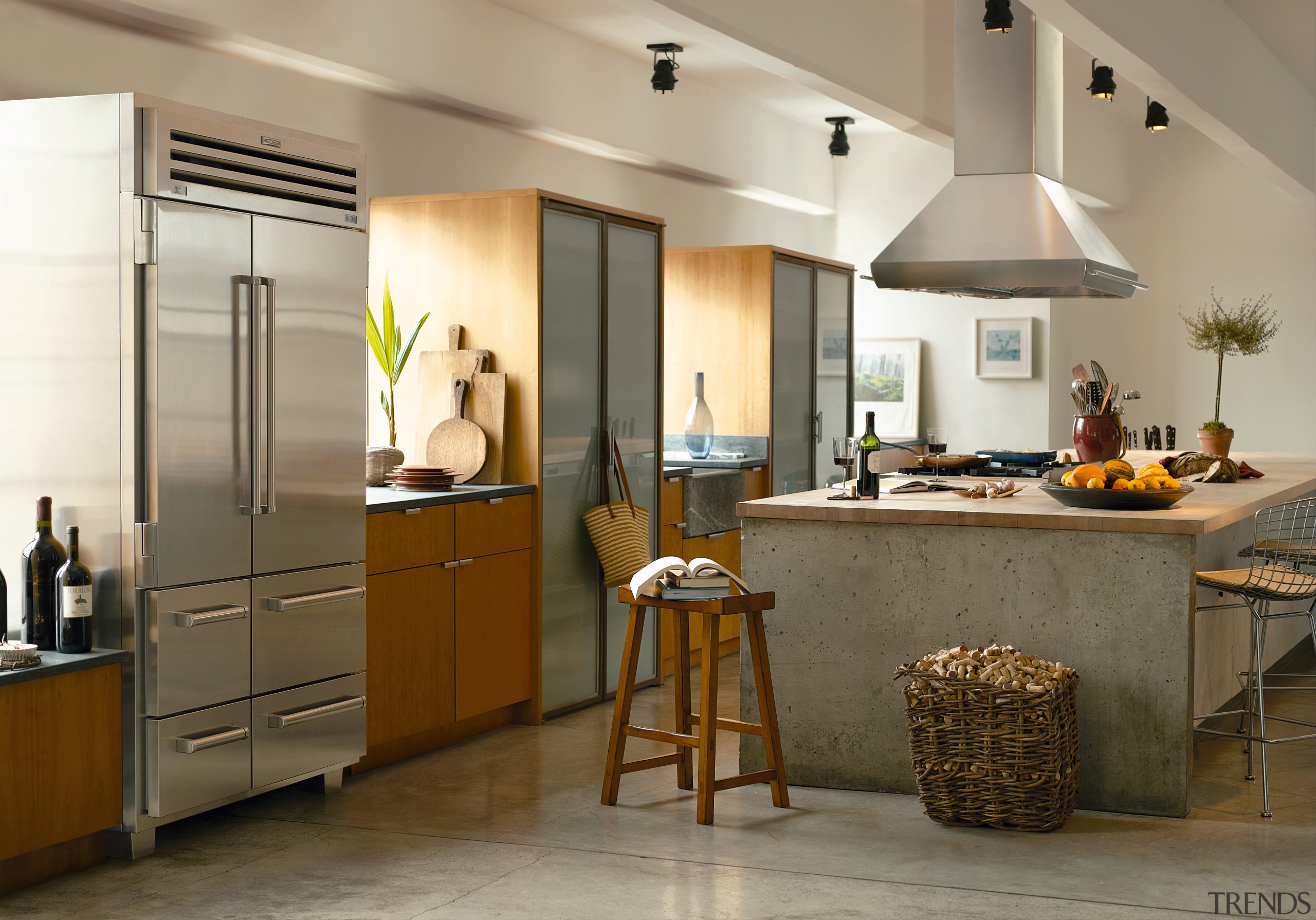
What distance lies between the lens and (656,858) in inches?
148

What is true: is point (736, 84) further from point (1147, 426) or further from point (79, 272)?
point (79, 272)

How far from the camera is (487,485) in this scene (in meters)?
5.34

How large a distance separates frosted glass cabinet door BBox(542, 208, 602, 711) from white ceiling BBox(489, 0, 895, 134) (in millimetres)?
1011

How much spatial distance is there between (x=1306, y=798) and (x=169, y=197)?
3.79 metres

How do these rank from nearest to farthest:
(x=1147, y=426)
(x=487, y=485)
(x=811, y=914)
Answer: (x=811, y=914), (x=487, y=485), (x=1147, y=426)

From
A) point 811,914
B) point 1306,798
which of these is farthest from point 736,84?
point 811,914

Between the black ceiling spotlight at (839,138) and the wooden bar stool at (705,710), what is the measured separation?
5633 mm

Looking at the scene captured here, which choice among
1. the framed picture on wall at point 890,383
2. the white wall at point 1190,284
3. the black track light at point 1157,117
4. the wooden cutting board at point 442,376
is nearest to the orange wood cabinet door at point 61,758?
the wooden cutting board at point 442,376

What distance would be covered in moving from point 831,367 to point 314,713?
16.2 feet

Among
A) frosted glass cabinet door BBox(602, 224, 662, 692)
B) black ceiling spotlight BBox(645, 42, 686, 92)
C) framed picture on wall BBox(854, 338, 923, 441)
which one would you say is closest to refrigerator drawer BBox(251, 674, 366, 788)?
frosted glass cabinet door BBox(602, 224, 662, 692)

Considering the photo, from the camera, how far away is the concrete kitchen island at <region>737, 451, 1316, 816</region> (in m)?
4.09

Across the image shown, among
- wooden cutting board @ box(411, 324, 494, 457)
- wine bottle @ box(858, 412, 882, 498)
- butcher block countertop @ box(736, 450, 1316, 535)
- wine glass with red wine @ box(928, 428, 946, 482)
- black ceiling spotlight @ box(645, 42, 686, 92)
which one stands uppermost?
black ceiling spotlight @ box(645, 42, 686, 92)

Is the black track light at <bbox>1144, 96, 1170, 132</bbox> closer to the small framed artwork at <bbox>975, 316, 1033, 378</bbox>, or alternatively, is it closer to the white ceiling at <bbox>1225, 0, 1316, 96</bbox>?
the white ceiling at <bbox>1225, 0, 1316, 96</bbox>

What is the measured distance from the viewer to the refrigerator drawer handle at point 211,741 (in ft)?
12.3
